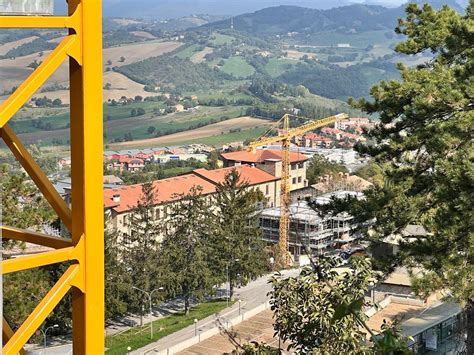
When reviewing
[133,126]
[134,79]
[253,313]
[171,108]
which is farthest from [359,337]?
[134,79]

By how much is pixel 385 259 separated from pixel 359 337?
5.09ft

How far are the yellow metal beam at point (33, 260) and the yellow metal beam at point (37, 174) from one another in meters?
0.11

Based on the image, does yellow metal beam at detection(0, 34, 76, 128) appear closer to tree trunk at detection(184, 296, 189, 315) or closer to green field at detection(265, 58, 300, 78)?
tree trunk at detection(184, 296, 189, 315)

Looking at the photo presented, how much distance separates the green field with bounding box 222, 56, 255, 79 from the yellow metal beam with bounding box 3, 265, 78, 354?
127311mm

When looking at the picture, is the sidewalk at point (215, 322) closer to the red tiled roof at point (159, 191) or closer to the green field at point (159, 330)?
the green field at point (159, 330)

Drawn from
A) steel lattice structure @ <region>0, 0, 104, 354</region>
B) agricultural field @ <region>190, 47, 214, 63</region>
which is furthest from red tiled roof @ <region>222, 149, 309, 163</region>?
agricultural field @ <region>190, 47, 214, 63</region>

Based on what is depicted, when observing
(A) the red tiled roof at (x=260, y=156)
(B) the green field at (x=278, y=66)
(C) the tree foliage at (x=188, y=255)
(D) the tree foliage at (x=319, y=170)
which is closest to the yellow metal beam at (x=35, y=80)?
(C) the tree foliage at (x=188, y=255)

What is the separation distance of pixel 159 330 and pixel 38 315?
646 inches

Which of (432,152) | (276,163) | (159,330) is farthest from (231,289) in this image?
(276,163)

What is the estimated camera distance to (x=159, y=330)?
17297 mm

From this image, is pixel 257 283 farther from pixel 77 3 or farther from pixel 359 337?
pixel 77 3

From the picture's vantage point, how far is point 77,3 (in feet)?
4.50

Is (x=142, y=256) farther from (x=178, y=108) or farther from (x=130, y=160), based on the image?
(x=178, y=108)

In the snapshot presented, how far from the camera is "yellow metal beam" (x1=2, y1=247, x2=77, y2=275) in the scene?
50.1 inches
